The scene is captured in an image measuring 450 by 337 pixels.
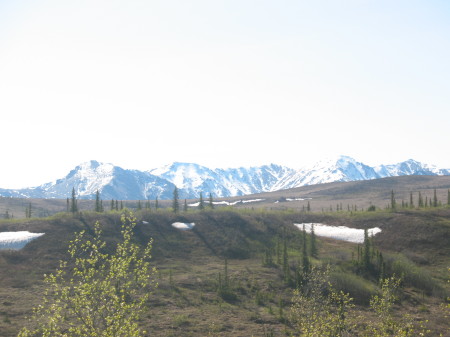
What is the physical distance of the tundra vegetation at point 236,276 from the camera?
2403cm

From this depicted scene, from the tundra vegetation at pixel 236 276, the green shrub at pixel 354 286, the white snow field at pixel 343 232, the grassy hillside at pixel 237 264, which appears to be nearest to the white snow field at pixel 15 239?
the grassy hillside at pixel 237 264

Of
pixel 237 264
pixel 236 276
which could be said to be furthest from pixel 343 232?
pixel 236 276

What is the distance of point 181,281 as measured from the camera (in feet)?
191

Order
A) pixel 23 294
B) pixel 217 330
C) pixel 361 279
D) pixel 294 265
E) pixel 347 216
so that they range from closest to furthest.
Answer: pixel 217 330, pixel 23 294, pixel 361 279, pixel 294 265, pixel 347 216

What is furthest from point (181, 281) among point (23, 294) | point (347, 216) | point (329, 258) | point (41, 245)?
point (347, 216)

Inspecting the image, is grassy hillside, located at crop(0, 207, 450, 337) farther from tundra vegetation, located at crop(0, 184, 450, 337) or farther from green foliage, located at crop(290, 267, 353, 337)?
green foliage, located at crop(290, 267, 353, 337)

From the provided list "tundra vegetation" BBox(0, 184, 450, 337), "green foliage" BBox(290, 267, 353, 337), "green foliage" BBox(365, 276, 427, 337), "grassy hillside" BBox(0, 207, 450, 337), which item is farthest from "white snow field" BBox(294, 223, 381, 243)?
"green foliage" BBox(365, 276, 427, 337)

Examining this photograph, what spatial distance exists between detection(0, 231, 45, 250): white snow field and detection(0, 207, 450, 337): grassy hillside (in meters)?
1.77

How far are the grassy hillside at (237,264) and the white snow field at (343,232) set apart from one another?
2741 millimetres

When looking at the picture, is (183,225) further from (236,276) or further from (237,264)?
(236,276)

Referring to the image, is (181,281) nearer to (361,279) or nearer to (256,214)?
(361,279)

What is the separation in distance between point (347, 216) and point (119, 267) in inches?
3748

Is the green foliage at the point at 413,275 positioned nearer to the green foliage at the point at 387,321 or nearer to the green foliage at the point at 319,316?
the green foliage at the point at 319,316

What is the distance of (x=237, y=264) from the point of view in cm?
7225
